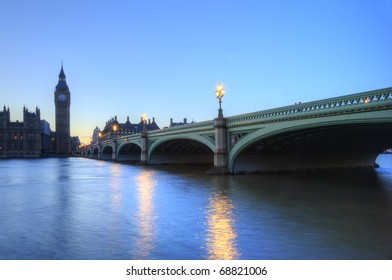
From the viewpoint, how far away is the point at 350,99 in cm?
2472

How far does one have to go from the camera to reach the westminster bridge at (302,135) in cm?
2450

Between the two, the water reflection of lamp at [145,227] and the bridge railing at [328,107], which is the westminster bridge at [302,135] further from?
the water reflection of lamp at [145,227]

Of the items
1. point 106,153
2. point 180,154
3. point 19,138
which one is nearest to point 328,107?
point 180,154

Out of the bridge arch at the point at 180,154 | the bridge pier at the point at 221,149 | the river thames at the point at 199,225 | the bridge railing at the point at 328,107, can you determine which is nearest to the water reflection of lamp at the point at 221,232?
the river thames at the point at 199,225

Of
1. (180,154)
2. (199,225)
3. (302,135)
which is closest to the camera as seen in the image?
(199,225)

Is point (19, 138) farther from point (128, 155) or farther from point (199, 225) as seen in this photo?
point (199, 225)

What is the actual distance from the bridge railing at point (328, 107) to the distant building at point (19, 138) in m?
154

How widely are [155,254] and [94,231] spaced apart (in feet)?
13.9

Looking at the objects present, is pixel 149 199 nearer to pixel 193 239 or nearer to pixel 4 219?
pixel 4 219

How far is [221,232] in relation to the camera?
13.9m

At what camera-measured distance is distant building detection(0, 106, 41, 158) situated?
166 metres

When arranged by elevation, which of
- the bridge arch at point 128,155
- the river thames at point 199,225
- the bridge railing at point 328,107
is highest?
the bridge railing at point 328,107

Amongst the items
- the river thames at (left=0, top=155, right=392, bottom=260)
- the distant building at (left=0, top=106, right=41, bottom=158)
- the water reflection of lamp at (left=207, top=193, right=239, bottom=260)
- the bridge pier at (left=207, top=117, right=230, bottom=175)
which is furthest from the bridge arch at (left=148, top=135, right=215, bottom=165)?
the distant building at (left=0, top=106, right=41, bottom=158)

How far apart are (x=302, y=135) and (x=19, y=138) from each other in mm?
161762
